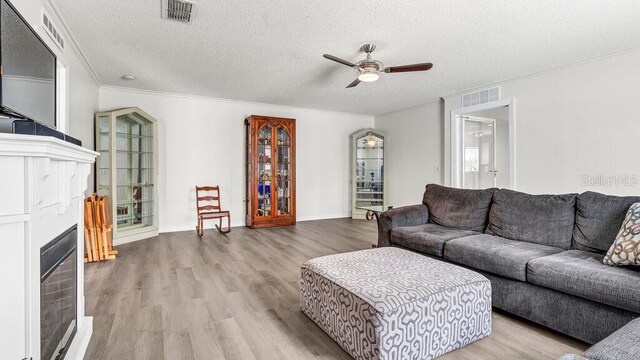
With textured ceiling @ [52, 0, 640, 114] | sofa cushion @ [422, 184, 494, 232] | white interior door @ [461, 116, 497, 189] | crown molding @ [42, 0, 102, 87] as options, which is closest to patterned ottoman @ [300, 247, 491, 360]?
sofa cushion @ [422, 184, 494, 232]

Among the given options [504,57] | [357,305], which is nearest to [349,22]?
[504,57]

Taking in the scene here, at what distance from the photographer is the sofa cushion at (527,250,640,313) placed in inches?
68.1

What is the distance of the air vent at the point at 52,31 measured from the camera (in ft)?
8.15

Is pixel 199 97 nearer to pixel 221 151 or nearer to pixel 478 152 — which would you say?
pixel 221 151

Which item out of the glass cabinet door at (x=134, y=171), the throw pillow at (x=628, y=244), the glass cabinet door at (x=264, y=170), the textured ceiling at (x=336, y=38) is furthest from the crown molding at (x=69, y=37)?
the throw pillow at (x=628, y=244)

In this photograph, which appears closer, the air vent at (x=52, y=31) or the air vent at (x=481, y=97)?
the air vent at (x=52, y=31)

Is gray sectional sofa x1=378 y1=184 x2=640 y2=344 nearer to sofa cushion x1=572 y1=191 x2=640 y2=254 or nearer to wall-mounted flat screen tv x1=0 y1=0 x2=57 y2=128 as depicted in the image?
sofa cushion x1=572 y1=191 x2=640 y2=254

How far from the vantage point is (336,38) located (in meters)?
3.13

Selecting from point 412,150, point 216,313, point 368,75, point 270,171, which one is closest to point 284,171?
point 270,171

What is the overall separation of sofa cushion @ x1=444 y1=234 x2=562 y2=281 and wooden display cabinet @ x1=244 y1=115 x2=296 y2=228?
3685mm

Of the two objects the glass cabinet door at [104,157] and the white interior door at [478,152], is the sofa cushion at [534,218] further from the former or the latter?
the glass cabinet door at [104,157]

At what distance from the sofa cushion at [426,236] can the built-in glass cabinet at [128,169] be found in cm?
383

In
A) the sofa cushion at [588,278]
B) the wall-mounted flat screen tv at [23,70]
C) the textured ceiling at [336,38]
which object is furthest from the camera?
the textured ceiling at [336,38]

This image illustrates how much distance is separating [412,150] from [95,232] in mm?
5484
